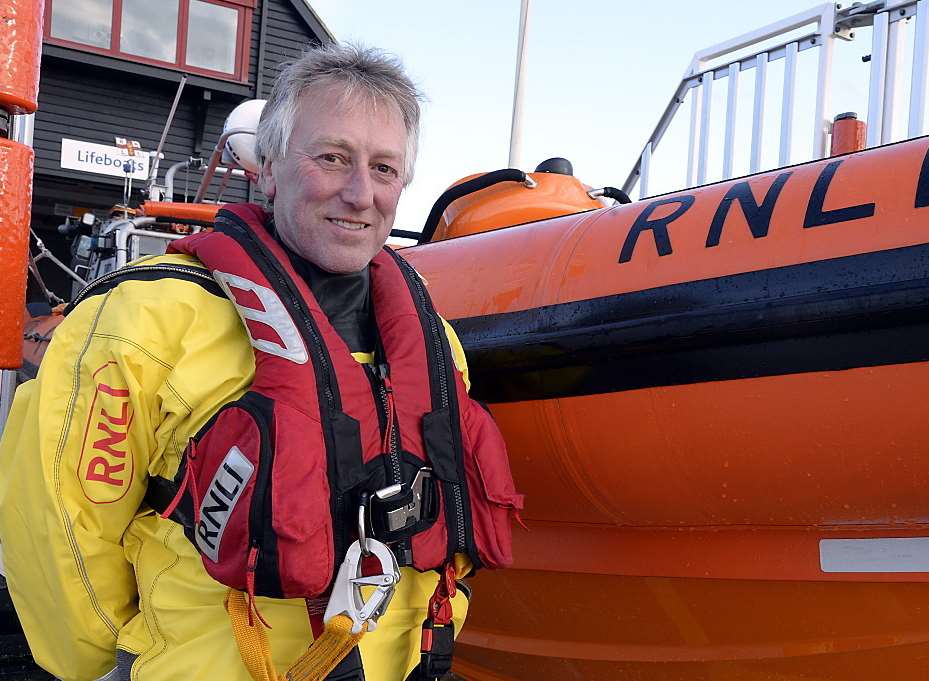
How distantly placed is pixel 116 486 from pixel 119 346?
0.18 meters

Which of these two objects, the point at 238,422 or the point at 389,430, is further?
the point at 389,430

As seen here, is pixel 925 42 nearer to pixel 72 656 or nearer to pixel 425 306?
pixel 425 306

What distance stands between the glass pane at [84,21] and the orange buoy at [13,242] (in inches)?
324

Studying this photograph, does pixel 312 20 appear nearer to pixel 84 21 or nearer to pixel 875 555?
pixel 84 21

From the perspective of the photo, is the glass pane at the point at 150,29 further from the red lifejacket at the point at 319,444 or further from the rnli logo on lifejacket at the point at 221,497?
the rnli logo on lifejacket at the point at 221,497

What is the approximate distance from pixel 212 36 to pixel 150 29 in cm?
70

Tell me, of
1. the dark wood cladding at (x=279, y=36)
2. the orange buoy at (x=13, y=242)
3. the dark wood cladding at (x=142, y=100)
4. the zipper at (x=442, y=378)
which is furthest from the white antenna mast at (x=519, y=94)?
the dark wood cladding at (x=279, y=36)

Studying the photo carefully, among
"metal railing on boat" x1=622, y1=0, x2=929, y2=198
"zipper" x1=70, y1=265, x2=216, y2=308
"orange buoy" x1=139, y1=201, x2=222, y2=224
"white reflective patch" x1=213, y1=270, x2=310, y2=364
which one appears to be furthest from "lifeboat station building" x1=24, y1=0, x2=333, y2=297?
"white reflective patch" x1=213, y1=270, x2=310, y2=364

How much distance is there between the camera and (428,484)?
125 centimetres

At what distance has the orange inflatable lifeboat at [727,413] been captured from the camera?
1343 mm

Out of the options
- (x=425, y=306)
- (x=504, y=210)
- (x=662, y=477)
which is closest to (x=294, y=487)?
(x=425, y=306)

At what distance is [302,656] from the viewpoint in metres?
1.12

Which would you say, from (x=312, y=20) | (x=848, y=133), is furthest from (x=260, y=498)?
(x=312, y=20)

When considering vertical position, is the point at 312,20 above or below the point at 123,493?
above
